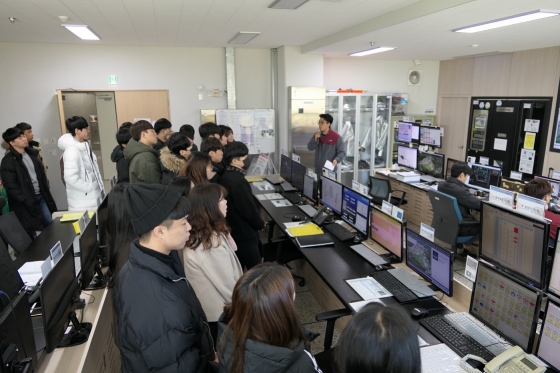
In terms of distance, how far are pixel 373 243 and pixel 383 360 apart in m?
2.19

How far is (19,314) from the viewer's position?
1502 millimetres

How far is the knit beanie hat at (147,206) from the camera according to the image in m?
1.52

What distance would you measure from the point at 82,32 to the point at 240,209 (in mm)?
3851

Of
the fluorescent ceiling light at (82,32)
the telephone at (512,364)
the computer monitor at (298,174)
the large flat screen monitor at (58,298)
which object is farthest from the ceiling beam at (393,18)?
the large flat screen monitor at (58,298)

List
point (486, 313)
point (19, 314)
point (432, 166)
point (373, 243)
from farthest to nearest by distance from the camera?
point (432, 166) → point (373, 243) → point (486, 313) → point (19, 314)

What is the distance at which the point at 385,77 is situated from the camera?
26.6 ft

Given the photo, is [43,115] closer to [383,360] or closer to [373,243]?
[373,243]

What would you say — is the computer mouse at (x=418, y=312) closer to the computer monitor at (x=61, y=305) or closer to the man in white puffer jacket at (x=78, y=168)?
the computer monitor at (x=61, y=305)

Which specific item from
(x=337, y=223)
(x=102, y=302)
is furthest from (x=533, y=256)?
(x=102, y=302)

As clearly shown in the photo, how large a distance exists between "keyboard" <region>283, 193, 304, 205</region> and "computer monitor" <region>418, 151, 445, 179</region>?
2605mm

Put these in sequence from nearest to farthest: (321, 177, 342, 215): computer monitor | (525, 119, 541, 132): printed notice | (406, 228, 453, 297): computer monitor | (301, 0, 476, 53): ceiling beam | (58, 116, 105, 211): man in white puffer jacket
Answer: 1. (406, 228, 453, 297): computer monitor
2. (301, 0, 476, 53): ceiling beam
3. (58, 116, 105, 211): man in white puffer jacket
4. (321, 177, 342, 215): computer monitor
5. (525, 119, 541, 132): printed notice

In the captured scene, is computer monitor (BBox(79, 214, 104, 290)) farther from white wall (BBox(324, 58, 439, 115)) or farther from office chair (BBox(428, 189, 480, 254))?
white wall (BBox(324, 58, 439, 115))

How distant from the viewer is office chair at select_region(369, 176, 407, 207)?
555 cm

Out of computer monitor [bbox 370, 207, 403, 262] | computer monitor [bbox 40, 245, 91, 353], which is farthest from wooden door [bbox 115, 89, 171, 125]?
computer monitor [bbox 40, 245, 91, 353]
